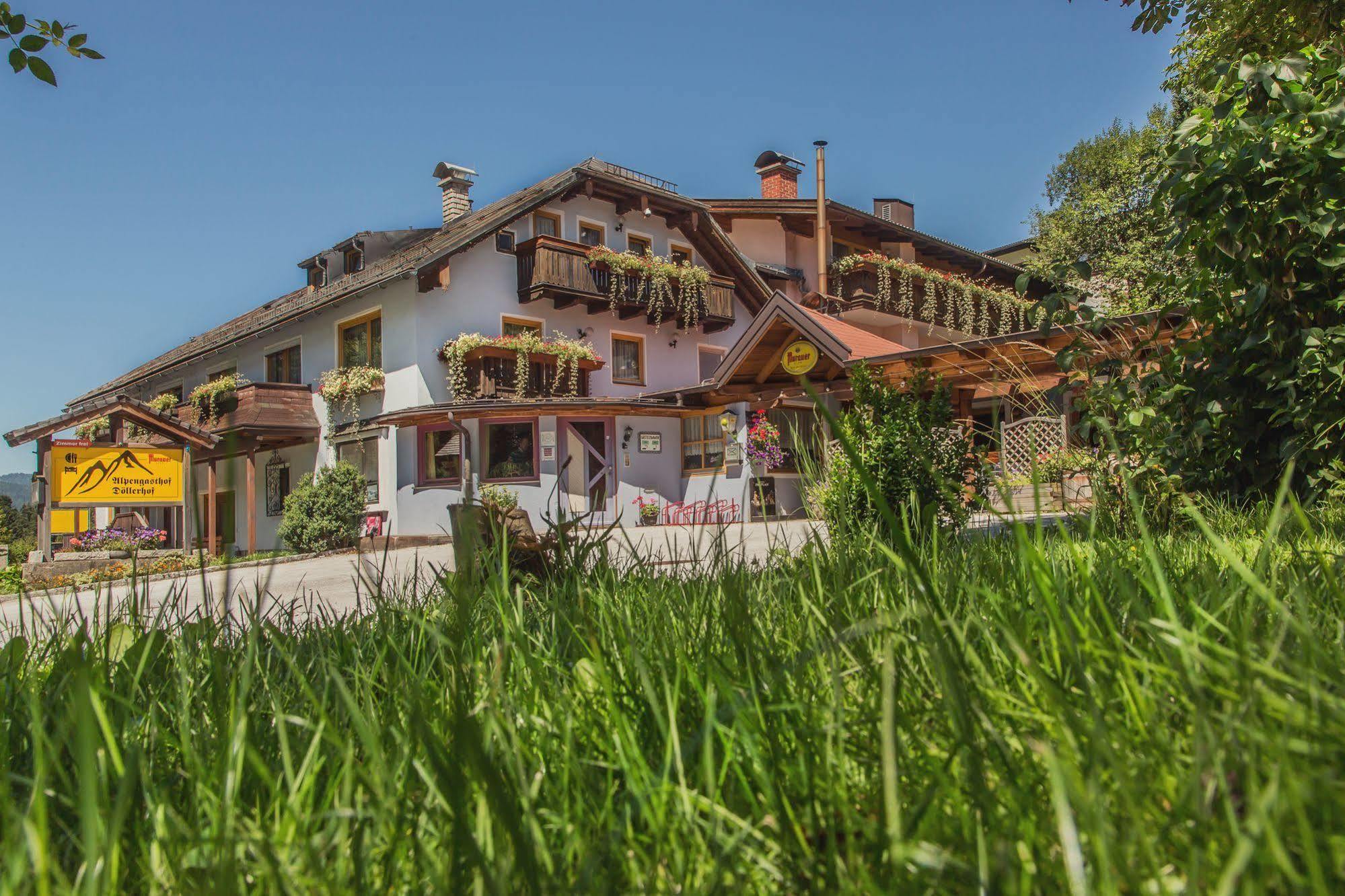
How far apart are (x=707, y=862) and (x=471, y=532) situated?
1748 mm

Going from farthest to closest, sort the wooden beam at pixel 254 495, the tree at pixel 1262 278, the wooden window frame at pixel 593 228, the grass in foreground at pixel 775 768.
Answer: the wooden window frame at pixel 593 228, the wooden beam at pixel 254 495, the tree at pixel 1262 278, the grass in foreground at pixel 775 768

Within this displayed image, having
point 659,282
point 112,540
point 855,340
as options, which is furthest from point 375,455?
point 855,340

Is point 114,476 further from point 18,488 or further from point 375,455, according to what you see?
point 18,488

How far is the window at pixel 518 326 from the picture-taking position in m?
21.5

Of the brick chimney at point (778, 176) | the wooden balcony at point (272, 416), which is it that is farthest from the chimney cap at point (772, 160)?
the wooden balcony at point (272, 416)

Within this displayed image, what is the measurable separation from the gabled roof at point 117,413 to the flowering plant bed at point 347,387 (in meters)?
3.75

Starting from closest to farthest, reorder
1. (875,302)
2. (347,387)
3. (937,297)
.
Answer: (347,387)
(875,302)
(937,297)

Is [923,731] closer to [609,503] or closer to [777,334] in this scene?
[777,334]

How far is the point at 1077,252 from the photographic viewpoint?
2691 cm

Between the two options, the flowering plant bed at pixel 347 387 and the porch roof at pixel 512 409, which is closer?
the porch roof at pixel 512 409

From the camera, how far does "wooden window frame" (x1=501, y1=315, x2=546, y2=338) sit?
848 inches

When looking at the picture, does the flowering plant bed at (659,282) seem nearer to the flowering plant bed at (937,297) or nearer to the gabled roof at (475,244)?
the gabled roof at (475,244)

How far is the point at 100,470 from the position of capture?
15602mm

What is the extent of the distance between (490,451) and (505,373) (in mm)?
1791
